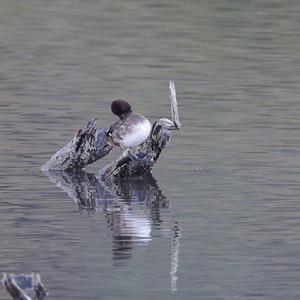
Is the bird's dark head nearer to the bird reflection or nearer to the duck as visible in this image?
the duck

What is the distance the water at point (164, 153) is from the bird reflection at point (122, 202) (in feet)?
0.05

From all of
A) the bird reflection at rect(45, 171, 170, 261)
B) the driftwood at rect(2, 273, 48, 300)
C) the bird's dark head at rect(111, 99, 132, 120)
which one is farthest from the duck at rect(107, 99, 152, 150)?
the driftwood at rect(2, 273, 48, 300)

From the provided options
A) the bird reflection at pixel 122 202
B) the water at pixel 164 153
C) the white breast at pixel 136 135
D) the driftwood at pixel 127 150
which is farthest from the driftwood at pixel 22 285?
the driftwood at pixel 127 150

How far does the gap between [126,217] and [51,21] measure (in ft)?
42.1

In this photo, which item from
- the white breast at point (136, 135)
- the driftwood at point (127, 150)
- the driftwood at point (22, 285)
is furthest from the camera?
the driftwood at point (127, 150)

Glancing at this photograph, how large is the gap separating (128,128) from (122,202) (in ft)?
2.34

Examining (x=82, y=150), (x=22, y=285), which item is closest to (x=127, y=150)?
(x=82, y=150)

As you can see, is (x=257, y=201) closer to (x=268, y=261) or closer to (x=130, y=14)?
(x=268, y=261)

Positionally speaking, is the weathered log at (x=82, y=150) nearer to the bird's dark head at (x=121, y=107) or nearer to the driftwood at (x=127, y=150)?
the driftwood at (x=127, y=150)

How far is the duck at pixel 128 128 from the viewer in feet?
37.4

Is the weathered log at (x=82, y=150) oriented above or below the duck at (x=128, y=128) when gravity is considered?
below

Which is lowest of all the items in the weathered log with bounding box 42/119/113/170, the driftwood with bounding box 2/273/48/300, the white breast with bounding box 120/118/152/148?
the weathered log with bounding box 42/119/113/170

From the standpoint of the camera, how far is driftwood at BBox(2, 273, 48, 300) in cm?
702

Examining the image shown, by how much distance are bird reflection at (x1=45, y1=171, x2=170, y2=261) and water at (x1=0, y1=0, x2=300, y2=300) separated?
0.02 meters
